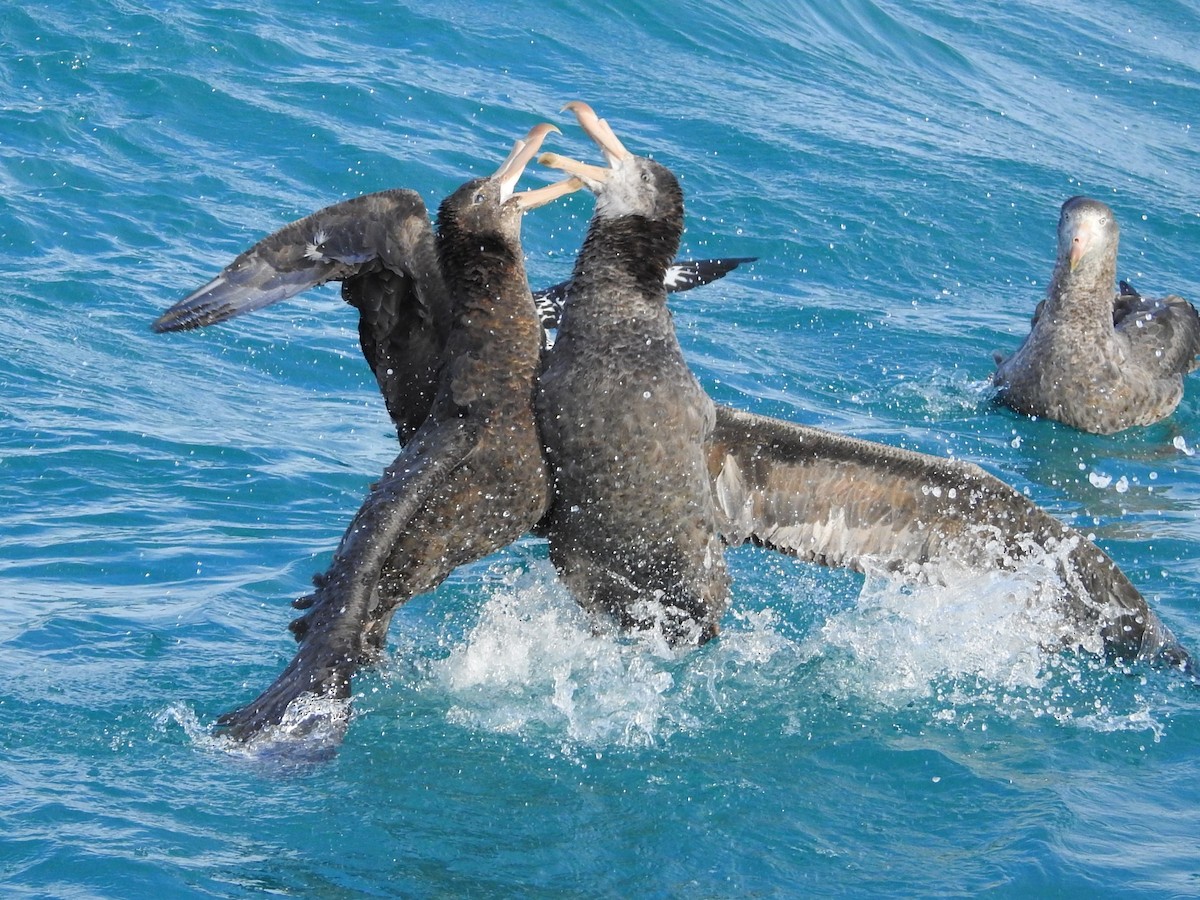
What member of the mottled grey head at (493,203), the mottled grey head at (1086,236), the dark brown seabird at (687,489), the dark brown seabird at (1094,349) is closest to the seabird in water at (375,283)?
the mottled grey head at (493,203)

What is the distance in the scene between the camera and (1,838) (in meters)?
5.11

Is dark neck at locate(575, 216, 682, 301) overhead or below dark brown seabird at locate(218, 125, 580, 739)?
overhead

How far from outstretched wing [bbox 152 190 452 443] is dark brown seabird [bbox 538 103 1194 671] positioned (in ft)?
2.11

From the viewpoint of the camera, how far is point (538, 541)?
27.1 ft

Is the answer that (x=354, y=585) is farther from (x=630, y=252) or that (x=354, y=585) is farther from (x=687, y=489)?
(x=630, y=252)

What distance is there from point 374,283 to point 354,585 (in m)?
1.61

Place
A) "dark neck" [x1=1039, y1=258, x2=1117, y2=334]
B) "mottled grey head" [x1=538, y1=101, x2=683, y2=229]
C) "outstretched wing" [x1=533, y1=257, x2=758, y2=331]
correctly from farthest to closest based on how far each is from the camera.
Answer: "dark neck" [x1=1039, y1=258, x2=1117, y2=334], "outstretched wing" [x1=533, y1=257, x2=758, y2=331], "mottled grey head" [x1=538, y1=101, x2=683, y2=229]

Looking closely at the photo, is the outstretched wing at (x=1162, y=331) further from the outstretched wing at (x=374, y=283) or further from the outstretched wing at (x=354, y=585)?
the outstretched wing at (x=354, y=585)

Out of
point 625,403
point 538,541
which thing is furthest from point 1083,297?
point 625,403

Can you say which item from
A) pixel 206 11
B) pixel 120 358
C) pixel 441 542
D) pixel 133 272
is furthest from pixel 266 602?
pixel 206 11

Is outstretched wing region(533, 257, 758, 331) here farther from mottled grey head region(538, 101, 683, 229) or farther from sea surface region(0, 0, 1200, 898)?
mottled grey head region(538, 101, 683, 229)

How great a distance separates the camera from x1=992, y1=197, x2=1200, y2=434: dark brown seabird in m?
10.3

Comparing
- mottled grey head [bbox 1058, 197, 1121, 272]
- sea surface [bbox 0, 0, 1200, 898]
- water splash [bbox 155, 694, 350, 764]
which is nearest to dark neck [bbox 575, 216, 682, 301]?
sea surface [bbox 0, 0, 1200, 898]

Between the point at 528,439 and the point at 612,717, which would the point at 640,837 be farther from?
the point at 528,439
